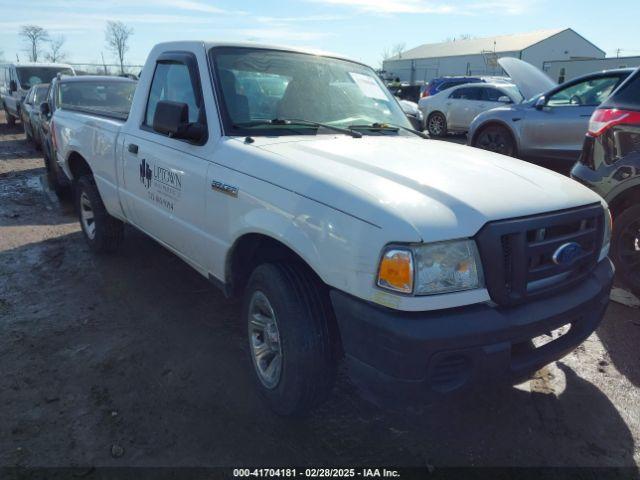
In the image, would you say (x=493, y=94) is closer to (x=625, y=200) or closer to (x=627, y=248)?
(x=625, y=200)

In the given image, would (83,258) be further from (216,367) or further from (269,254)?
(269,254)

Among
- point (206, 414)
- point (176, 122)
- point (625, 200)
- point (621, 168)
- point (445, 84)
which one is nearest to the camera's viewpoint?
point (206, 414)

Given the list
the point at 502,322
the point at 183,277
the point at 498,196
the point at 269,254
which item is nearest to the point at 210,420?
the point at 269,254

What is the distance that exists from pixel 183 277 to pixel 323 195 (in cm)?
278

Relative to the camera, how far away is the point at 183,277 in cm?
457

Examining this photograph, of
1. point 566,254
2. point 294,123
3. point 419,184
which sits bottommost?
point 566,254

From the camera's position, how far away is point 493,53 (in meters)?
50.2

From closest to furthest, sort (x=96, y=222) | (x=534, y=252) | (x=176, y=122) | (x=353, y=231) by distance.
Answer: (x=353, y=231) → (x=534, y=252) → (x=176, y=122) → (x=96, y=222)

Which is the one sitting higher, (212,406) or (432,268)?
(432,268)

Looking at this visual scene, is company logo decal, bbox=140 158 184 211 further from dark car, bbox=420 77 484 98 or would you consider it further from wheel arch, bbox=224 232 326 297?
dark car, bbox=420 77 484 98

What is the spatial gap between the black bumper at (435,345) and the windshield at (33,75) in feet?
55.3

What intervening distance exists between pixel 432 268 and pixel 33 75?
17858 millimetres

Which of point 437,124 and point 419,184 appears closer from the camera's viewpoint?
point 419,184

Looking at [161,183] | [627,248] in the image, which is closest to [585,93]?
[627,248]
